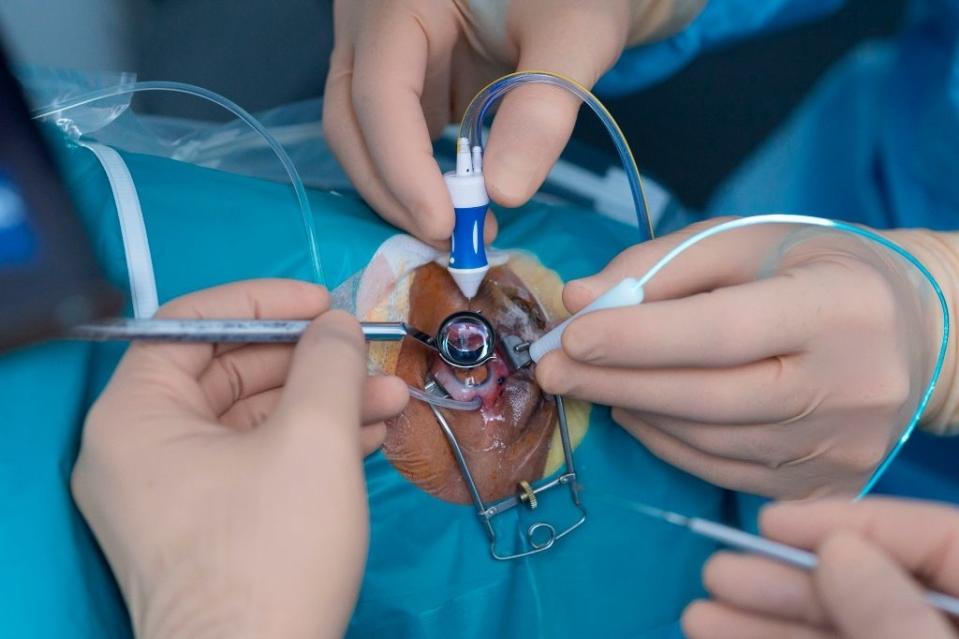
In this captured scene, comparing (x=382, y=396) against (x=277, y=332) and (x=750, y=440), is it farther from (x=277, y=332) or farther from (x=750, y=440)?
(x=750, y=440)

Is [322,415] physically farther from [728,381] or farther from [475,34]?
[475,34]

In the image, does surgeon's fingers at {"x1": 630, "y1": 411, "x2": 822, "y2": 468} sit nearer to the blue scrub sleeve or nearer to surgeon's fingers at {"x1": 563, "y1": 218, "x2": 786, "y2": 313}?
surgeon's fingers at {"x1": 563, "y1": 218, "x2": 786, "y2": 313}

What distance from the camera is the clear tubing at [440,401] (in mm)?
904

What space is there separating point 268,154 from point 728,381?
902 millimetres

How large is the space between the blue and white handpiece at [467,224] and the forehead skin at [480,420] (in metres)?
0.06

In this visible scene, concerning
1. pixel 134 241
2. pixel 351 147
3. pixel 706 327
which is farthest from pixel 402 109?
pixel 706 327

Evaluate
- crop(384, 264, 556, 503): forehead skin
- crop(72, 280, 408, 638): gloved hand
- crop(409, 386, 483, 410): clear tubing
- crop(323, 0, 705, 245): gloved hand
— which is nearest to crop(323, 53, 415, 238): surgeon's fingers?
crop(323, 0, 705, 245): gloved hand

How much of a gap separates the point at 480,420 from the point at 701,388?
10.8 inches

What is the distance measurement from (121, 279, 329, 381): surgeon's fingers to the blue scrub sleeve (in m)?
0.91

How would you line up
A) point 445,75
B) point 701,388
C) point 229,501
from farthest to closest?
point 445,75 → point 701,388 → point 229,501

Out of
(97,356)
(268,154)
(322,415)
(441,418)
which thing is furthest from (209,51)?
(322,415)

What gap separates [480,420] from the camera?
0.94 m

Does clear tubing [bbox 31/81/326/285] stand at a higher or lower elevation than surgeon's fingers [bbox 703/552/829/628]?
higher

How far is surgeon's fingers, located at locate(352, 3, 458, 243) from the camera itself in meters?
0.93
